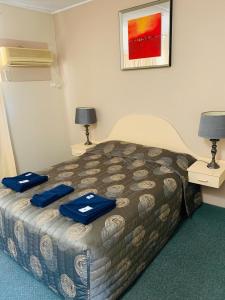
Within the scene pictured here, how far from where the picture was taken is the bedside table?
2254mm

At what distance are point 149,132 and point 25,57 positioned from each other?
6.19 feet

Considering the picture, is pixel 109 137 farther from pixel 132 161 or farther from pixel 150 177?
pixel 150 177

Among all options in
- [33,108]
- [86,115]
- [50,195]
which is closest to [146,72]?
[86,115]

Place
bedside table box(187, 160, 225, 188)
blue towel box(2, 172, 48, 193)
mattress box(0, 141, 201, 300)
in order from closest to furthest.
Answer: mattress box(0, 141, 201, 300) → blue towel box(2, 172, 48, 193) → bedside table box(187, 160, 225, 188)

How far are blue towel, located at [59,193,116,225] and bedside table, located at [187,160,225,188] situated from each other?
99 centimetres

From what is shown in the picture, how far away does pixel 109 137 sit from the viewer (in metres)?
3.41

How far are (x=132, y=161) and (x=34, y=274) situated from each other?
142cm

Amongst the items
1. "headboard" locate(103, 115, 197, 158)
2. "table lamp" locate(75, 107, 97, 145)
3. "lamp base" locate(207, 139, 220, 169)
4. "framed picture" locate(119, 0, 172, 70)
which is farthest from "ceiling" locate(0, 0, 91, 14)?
"lamp base" locate(207, 139, 220, 169)

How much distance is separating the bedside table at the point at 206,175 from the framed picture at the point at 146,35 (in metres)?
1.17

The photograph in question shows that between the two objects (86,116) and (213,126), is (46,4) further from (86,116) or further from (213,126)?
(213,126)

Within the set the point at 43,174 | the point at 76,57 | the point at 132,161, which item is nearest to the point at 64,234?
the point at 43,174

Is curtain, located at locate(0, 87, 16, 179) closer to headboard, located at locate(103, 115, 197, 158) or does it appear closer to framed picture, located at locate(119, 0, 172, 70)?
headboard, located at locate(103, 115, 197, 158)

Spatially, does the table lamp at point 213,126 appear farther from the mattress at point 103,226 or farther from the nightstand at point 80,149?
the nightstand at point 80,149

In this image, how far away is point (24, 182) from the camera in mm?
2143
